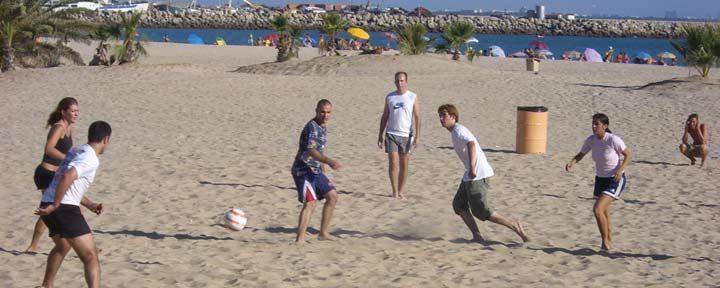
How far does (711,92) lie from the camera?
21.2 metres

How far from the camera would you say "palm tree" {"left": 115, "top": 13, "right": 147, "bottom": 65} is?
84.7 ft

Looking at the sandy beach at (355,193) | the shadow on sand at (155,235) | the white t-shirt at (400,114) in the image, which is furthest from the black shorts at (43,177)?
the white t-shirt at (400,114)

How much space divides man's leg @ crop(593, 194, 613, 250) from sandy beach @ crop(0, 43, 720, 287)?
13cm

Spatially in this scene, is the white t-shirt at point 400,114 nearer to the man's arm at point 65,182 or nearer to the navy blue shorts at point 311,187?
the navy blue shorts at point 311,187

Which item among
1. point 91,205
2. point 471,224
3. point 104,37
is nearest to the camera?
point 91,205

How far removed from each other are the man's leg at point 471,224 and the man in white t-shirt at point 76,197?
10.7 feet

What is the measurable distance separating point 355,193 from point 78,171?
196 inches

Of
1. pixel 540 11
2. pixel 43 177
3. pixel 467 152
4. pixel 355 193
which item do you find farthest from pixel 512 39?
pixel 43 177

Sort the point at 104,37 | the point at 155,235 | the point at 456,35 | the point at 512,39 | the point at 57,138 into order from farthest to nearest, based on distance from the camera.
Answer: the point at 512,39
the point at 456,35
the point at 104,37
the point at 155,235
the point at 57,138

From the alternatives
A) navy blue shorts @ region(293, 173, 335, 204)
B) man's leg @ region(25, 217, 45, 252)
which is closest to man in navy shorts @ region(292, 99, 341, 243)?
navy blue shorts @ region(293, 173, 335, 204)

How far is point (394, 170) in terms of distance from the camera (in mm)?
10141

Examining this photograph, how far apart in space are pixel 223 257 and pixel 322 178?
103 cm

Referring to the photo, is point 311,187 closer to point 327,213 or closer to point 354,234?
point 327,213

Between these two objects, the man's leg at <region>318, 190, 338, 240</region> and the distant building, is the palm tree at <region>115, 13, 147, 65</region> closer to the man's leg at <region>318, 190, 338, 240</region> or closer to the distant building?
the man's leg at <region>318, 190, 338, 240</region>
